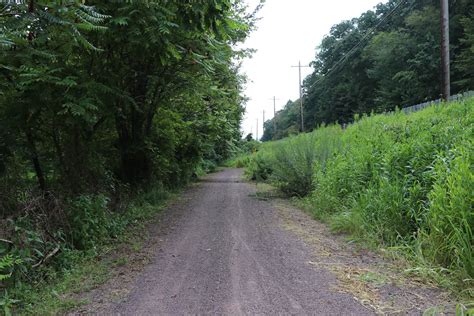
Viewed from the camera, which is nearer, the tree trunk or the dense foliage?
the dense foliage

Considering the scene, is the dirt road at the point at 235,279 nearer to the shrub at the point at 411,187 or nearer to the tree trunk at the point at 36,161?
the shrub at the point at 411,187

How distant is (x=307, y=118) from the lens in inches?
2744

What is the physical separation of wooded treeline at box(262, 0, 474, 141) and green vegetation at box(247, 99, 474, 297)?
41.4 ft

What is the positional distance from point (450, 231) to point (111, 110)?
6.82 metres

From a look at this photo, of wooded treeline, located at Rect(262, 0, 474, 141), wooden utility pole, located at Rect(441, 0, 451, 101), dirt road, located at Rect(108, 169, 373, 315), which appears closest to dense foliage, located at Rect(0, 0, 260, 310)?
dirt road, located at Rect(108, 169, 373, 315)

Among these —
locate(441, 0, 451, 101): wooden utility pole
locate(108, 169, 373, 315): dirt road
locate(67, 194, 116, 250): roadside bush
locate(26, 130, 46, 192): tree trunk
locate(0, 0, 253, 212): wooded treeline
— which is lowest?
locate(108, 169, 373, 315): dirt road

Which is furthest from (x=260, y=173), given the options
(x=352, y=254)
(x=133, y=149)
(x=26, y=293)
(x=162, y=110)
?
(x=26, y=293)

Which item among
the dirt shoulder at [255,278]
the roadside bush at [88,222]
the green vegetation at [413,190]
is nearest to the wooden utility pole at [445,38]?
the green vegetation at [413,190]

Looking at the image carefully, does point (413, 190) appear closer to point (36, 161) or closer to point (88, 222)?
point (88, 222)

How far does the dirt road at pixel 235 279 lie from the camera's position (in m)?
3.98

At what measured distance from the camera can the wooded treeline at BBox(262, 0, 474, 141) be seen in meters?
31.1

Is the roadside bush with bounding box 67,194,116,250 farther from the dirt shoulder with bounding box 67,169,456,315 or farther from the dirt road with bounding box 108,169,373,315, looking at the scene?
the dirt road with bounding box 108,169,373,315

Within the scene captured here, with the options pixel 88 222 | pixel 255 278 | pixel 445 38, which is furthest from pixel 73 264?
pixel 445 38

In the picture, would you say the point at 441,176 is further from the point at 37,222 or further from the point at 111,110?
the point at 111,110
